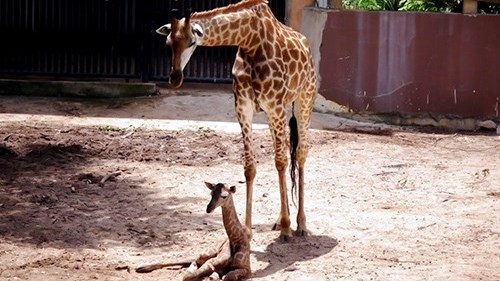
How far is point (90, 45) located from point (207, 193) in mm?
5616

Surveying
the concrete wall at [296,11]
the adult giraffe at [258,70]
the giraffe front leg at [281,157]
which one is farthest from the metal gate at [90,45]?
the giraffe front leg at [281,157]

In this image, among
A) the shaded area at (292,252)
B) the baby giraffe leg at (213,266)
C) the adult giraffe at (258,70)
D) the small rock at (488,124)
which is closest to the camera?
the baby giraffe leg at (213,266)

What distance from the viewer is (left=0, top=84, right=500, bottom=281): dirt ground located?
782 cm

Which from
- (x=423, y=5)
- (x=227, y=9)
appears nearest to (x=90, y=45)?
(x=423, y=5)

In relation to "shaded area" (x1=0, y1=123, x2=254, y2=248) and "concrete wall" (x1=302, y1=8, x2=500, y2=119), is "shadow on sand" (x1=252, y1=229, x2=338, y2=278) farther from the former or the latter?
"concrete wall" (x1=302, y1=8, x2=500, y2=119)

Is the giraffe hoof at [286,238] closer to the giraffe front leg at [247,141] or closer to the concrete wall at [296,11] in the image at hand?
the giraffe front leg at [247,141]

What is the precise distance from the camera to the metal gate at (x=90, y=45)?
14.8 metres

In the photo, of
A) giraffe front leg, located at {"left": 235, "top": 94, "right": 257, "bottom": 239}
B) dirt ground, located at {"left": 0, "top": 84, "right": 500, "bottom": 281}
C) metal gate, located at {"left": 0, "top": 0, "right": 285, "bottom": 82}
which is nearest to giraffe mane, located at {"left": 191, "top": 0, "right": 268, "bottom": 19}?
giraffe front leg, located at {"left": 235, "top": 94, "right": 257, "bottom": 239}

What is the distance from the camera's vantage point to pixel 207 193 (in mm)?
9922

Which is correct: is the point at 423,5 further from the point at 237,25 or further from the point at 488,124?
the point at 237,25

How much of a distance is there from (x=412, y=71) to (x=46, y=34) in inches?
210

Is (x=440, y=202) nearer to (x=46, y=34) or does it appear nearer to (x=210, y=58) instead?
(x=210, y=58)

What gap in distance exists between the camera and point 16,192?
9.90 metres

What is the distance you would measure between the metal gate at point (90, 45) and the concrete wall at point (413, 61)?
2017mm
